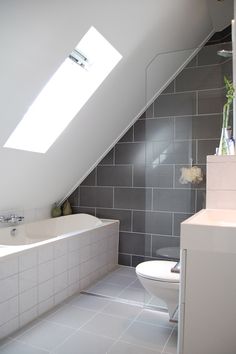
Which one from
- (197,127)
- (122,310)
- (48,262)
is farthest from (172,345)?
(197,127)

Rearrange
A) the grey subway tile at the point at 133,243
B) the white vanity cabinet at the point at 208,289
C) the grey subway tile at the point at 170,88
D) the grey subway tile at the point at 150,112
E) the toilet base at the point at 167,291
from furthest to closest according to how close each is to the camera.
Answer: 1. the grey subway tile at the point at 133,243
2. the grey subway tile at the point at 150,112
3. the grey subway tile at the point at 170,88
4. the toilet base at the point at 167,291
5. the white vanity cabinet at the point at 208,289

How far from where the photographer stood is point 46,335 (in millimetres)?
2006

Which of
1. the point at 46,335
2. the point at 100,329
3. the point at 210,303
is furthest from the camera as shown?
the point at 100,329

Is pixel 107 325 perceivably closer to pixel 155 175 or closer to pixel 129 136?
pixel 155 175

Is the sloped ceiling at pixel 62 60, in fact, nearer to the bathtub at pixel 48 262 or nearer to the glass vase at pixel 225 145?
the bathtub at pixel 48 262

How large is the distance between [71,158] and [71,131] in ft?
1.48

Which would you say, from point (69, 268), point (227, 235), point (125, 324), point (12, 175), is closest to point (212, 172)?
point (227, 235)

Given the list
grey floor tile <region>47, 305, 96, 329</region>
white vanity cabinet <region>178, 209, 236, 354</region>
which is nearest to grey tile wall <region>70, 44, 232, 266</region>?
grey floor tile <region>47, 305, 96, 329</region>

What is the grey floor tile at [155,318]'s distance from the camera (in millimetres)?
2234

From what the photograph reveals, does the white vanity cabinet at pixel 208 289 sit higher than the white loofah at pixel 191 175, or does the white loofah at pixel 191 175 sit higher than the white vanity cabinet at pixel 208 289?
the white loofah at pixel 191 175

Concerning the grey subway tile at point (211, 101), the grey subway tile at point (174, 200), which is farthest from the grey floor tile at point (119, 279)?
the grey subway tile at point (211, 101)

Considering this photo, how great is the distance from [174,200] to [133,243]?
0.85 meters

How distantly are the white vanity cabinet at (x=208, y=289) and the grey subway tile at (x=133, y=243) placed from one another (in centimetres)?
206

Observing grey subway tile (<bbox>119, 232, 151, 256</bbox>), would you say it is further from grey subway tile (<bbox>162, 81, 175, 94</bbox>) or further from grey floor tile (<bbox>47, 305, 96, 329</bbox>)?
grey subway tile (<bbox>162, 81, 175, 94</bbox>)
